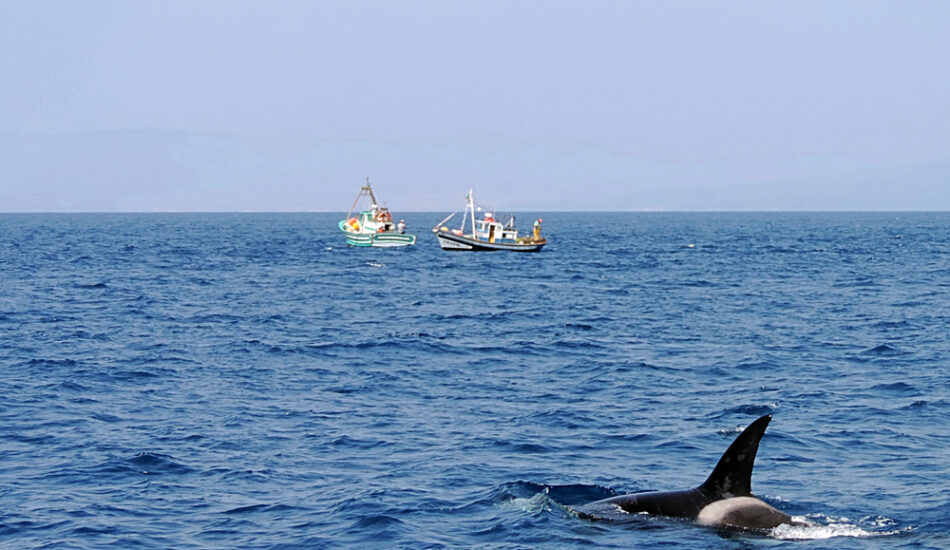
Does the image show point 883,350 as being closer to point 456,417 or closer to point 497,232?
point 456,417

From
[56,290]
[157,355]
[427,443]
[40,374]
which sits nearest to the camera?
[427,443]

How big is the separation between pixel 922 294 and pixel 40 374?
4643 centimetres

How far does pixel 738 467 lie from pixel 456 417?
10.6 m

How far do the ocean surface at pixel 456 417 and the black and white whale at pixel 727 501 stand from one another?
33 centimetres

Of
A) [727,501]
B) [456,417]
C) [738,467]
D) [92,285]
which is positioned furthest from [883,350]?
Answer: [92,285]

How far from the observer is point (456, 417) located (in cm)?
2658

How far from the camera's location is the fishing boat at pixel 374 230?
4771 inches

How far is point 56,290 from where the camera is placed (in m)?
64.1

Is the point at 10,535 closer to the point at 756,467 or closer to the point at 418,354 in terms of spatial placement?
the point at 756,467

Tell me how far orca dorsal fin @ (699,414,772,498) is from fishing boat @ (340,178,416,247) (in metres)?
103

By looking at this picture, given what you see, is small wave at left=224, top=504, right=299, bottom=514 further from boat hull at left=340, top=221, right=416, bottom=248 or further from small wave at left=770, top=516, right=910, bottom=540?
boat hull at left=340, top=221, right=416, bottom=248

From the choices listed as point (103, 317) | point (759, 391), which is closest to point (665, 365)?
point (759, 391)

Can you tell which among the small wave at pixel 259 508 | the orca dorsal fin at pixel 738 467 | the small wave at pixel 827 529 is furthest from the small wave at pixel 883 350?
the small wave at pixel 259 508

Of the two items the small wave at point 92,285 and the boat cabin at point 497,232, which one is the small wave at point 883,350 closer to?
the small wave at point 92,285
